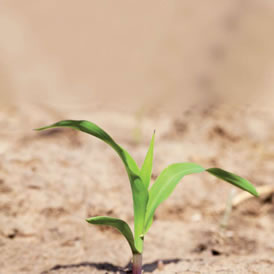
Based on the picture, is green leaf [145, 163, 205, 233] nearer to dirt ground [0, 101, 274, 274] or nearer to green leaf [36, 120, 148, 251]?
green leaf [36, 120, 148, 251]

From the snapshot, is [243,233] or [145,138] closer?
[243,233]

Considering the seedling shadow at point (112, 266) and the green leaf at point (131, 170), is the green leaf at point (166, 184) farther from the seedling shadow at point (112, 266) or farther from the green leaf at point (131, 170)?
the seedling shadow at point (112, 266)

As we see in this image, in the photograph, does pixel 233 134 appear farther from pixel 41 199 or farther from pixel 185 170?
pixel 185 170

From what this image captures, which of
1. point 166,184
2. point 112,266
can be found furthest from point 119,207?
point 166,184

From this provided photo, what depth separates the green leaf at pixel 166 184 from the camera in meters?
1.10

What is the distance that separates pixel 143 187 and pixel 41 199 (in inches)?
32.5

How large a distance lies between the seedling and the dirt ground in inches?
8.6

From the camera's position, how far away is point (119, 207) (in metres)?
1.84

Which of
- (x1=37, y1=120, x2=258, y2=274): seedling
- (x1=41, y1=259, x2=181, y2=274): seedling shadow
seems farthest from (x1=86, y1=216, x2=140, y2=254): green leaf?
(x1=41, y1=259, x2=181, y2=274): seedling shadow

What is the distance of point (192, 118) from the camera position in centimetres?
282

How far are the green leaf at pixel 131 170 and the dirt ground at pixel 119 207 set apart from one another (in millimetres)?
249

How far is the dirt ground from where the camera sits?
1439 mm

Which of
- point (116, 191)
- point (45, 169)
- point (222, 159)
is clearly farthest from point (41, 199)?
point (222, 159)

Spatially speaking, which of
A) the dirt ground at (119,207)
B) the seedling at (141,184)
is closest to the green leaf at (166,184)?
the seedling at (141,184)
